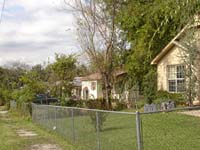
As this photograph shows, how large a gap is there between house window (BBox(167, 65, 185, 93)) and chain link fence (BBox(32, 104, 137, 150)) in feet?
35.1

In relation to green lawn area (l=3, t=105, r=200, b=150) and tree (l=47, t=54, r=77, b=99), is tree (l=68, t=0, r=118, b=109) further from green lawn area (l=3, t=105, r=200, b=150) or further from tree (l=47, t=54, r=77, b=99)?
green lawn area (l=3, t=105, r=200, b=150)

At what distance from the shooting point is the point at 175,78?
28.1 metres

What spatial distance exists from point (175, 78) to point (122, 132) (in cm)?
1877

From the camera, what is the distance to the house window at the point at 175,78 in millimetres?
27125

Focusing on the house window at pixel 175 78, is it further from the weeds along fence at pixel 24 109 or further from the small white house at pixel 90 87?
the small white house at pixel 90 87

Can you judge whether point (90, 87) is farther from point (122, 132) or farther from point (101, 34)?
point (122, 132)

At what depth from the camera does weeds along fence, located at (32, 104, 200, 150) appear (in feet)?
30.0

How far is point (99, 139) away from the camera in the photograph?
11.5 meters

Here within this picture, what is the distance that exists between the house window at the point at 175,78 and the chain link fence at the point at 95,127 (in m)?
10.7

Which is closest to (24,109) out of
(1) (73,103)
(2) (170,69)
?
(1) (73,103)

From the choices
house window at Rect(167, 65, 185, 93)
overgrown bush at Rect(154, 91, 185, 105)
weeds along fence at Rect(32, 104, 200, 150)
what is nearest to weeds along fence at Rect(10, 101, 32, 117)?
overgrown bush at Rect(154, 91, 185, 105)

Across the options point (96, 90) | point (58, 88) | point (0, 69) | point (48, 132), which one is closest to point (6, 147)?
point (48, 132)

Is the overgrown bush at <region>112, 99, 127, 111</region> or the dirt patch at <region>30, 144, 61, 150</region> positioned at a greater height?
the overgrown bush at <region>112, 99, 127, 111</region>

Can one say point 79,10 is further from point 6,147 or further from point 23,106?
point 6,147
